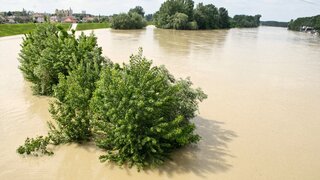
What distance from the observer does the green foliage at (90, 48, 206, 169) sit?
7.27 metres

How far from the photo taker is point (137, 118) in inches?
285

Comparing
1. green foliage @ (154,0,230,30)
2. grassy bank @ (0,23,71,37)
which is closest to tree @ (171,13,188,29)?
green foliage @ (154,0,230,30)

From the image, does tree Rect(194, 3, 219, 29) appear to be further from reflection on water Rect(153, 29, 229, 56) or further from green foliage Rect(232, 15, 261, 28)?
green foliage Rect(232, 15, 261, 28)

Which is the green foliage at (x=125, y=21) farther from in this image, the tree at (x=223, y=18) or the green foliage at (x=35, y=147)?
the green foliage at (x=35, y=147)

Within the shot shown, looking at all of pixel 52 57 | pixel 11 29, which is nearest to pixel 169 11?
pixel 11 29

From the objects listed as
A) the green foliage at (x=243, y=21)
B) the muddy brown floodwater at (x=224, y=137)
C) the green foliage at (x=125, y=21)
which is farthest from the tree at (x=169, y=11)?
the muddy brown floodwater at (x=224, y=137)

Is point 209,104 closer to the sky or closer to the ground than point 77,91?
closer to the ground

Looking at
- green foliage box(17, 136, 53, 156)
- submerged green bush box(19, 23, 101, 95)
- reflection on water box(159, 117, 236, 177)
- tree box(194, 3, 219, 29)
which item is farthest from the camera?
tree box(194, 3, 219, 29)

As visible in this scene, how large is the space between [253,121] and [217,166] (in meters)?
3.68

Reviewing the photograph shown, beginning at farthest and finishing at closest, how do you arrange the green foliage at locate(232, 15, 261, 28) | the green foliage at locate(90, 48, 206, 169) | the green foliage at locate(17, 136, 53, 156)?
the green foliage at locate(232, 15, 261, 28) → the green foliage at locate(17, 136, 53, 156) → the green foliage at locate(90, 48, 206, 169)

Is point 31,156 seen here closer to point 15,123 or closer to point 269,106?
point 15,123

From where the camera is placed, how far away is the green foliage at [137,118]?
727 cm

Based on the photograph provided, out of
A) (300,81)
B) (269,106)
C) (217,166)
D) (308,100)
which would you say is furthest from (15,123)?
(300,81)

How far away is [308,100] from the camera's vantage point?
13898 millimetres
